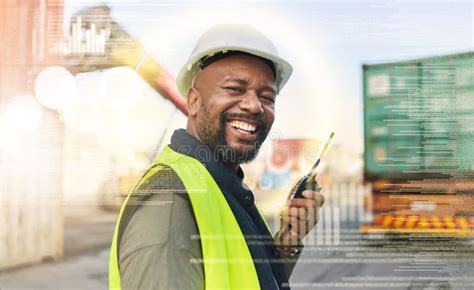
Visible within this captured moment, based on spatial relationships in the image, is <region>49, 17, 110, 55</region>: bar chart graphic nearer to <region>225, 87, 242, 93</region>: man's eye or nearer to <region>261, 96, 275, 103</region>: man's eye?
<region>225, 87, 242, 93</region>: man's eye

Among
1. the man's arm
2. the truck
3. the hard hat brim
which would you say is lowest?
the man's arm

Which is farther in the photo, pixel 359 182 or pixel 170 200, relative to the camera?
pixel 359 182

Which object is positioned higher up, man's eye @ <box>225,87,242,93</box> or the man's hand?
man's eye @ <box>225,87,242,93</box>

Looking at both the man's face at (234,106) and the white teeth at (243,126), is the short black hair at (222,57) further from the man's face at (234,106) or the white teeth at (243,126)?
the white teeth at (243,126)

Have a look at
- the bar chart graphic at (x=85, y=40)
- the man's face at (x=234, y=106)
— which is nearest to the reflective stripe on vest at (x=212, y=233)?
the man's face at (x=234, y=106)

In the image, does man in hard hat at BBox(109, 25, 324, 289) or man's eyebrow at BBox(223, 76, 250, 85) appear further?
man's eyebrow at BBox(223, 76, 250, 85)

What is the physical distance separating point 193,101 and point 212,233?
0.48 metres

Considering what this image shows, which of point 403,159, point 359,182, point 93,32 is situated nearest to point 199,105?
point 93,32

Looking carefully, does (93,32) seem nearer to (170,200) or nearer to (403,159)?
(170,200)

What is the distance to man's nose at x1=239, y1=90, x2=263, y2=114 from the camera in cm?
183

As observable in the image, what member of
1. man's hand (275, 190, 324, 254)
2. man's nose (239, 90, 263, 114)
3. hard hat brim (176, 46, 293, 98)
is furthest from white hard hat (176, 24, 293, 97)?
man's hand (275, 190, 324, 254)

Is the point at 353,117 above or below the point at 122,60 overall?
below

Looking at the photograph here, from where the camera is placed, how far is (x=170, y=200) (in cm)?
172

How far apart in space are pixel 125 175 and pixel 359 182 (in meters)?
0.82
